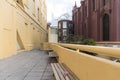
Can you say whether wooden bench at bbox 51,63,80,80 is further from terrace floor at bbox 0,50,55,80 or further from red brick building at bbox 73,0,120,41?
red brick building at bbox 73,0,120,41

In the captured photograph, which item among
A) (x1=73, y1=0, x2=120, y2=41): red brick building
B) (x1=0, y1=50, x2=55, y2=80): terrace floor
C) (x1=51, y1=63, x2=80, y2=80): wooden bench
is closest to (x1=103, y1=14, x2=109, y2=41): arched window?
(x1=73, y1=0, x2=120, y2=41): red brick building

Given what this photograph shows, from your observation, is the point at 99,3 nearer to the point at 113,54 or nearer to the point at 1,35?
the point at 1,35

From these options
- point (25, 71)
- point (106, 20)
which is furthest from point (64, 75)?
point (106, 20)

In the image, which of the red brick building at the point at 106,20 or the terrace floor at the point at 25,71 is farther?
the red brick building at the point at 106,20

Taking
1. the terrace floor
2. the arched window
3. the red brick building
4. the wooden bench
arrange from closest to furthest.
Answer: the wooden bench
the terrace floor
the red brick building
the arched window

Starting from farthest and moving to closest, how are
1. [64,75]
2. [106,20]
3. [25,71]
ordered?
1. [106,20]
2. [25,71]
3. [64,75]

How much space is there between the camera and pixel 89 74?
3.64 m

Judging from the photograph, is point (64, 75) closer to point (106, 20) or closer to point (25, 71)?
point (25, 71)

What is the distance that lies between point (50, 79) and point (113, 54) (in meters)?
4.16

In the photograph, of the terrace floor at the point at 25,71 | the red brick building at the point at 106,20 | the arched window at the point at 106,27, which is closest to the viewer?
the terrace floor at the point at 25,71

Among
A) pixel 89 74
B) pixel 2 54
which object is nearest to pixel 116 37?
pixel 2 54

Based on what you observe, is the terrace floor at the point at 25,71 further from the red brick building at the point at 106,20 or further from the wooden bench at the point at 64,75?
the red brick building at the point at 106,20

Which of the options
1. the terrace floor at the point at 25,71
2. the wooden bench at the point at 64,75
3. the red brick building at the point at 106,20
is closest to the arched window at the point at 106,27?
the red brick building at the point at 106,20

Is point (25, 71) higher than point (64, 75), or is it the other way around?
point (64, 75)
